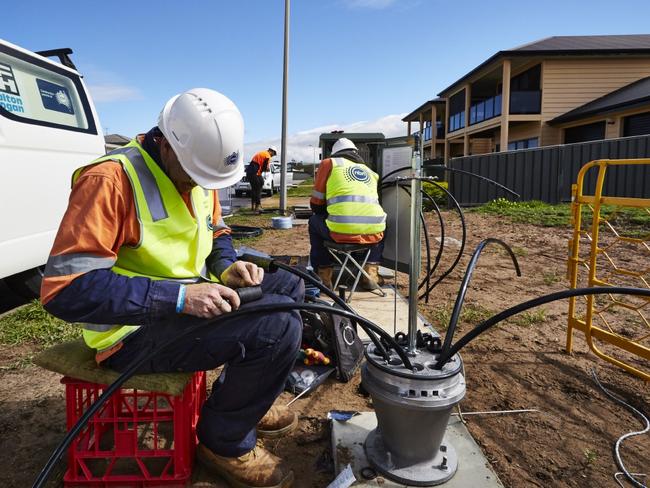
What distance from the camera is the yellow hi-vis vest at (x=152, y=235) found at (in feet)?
5.66

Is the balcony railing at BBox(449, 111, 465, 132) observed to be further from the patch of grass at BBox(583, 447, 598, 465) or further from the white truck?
the patch of grass at BBox(583, 447, 598, 465)

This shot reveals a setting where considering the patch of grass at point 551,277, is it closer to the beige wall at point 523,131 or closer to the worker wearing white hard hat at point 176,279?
the worker wearing white hard hat at point 176,279

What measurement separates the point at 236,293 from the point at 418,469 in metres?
1.05

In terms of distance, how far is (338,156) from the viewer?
4695 mm

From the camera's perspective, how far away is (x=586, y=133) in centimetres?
1700

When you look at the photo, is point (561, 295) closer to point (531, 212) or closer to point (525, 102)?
point (531, 212)

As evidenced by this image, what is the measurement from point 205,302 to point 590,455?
193 centimetres

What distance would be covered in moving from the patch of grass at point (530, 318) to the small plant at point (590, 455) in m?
1.72

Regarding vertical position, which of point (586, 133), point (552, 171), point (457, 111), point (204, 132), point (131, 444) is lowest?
point (131, 444)

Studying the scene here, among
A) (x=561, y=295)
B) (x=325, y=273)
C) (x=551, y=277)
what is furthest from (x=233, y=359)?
(x=551, y=277)

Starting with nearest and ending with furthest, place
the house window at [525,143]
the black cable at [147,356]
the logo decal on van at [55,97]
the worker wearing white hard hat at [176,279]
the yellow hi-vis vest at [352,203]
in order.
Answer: the black cable at [147,356] < the worker wearing white hard hat at [176,279] < the logo decal on van at [55,97] < the yellow hi-vis vest at [352,203] < the house window at [525,143]

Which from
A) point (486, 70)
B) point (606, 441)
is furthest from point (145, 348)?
point (486, 70)

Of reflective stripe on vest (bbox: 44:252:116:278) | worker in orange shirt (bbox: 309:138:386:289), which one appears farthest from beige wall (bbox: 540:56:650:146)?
reflective stripe on vest (bbox: 44:252:116:278)

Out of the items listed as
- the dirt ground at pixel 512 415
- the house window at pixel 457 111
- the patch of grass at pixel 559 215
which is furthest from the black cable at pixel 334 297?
the house window at pixel 457 111
